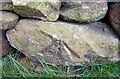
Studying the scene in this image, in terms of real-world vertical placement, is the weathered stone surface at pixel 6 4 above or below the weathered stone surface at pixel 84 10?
above

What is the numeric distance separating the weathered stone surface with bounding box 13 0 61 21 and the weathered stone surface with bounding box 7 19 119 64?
5 cm

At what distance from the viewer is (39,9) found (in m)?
1.89

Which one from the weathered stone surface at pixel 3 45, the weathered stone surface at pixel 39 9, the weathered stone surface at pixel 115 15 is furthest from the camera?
the weathered stone surface at pixel 3 45

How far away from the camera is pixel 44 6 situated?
1.90 meters

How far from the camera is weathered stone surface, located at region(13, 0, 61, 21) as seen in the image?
6.15 feet

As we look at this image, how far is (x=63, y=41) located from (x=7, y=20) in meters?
0.43

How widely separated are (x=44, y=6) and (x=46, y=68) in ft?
1.61

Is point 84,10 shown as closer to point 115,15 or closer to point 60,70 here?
point 115,15

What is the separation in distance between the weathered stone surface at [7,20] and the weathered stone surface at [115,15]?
713 mm

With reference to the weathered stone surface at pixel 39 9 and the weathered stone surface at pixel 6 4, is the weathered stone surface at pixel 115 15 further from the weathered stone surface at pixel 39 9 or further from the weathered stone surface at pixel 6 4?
the weathered stone surface at pixel 6 4

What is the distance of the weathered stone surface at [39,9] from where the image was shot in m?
1.87

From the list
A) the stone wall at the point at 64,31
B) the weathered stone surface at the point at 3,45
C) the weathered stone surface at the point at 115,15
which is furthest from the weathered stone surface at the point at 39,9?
the weathered stone surface at the point at 115,15

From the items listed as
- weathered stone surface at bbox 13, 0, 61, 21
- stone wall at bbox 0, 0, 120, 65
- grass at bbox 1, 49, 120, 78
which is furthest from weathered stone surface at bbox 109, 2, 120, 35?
weathered stone surface at bbox 13, 0, 61, 21

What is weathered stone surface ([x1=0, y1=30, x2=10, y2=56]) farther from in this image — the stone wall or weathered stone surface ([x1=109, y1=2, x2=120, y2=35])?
weathered stone surface ([x1=109, y1=2, x2=120, y2=35])
